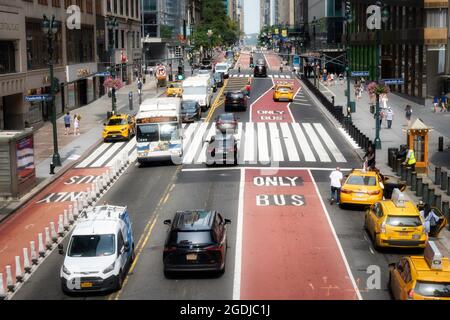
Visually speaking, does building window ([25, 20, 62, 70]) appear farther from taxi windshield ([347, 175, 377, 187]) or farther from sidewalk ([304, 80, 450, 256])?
taxi windshield ([347, 175, 377, 187])

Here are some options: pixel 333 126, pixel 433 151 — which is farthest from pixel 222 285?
pixel 333 126

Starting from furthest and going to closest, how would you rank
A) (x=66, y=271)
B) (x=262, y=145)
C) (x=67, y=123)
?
(x=67, y=123)
(x=262, y=145)
(x=66, y=271)

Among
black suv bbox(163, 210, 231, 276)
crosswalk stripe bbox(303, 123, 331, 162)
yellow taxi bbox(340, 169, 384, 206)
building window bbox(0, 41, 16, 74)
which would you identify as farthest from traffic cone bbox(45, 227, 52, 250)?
building window bbox(0, 41, 16, 74)

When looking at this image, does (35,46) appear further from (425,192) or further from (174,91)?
(425,192)

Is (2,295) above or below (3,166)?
below

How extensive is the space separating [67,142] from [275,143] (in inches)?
577

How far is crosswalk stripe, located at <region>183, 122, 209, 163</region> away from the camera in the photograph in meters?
41.4

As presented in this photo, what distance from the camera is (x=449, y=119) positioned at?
56.6 meters

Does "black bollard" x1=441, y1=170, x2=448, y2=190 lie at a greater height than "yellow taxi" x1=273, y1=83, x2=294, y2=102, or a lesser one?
lesser

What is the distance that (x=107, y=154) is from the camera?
44406mm

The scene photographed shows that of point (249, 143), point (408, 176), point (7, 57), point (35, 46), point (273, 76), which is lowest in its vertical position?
point (408, 176)

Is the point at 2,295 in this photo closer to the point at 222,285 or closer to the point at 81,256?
the point at 81,256

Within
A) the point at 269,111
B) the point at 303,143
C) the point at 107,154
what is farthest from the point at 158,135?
the point at 269,111
